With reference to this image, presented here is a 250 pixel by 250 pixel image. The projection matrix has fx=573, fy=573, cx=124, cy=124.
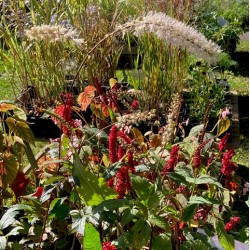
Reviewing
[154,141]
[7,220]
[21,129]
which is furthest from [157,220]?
[154,141]

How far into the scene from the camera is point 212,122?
166 inches

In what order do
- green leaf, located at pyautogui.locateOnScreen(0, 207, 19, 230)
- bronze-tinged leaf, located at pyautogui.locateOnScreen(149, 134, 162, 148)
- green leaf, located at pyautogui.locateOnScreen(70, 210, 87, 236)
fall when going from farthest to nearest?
bronze-tinged leaf, located at pyautogui.locateOnScreen(149, 134, 162, 148) < green leaf, located at pyautogui.locateOnScreen(0, 207, 19, 230) < green leaf, located at pyautogui.locateOnScreen(70, 210, 87, 236)

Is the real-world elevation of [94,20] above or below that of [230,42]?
above

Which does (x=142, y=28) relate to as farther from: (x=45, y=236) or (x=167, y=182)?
(x=45, y=236)

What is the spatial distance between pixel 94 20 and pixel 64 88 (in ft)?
1.87

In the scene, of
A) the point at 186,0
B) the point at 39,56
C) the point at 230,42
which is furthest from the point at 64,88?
the point at 230,42

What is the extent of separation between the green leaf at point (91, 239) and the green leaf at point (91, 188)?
0.08m

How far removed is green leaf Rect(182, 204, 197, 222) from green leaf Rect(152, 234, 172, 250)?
7 centimetres

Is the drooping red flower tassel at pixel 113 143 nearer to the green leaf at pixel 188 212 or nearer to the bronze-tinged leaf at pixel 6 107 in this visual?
the green leaf at pixel 188 212

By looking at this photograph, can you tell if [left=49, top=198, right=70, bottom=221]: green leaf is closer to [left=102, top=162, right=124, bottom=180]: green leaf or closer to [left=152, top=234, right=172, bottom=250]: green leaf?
[left=102, top=162, right=124, bottom=180]: green leaf

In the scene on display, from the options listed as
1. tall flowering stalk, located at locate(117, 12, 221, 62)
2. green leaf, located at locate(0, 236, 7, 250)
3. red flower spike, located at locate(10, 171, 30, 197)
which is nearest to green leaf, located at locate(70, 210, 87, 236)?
green leaf, located at locate(0, 236, 7, 250)

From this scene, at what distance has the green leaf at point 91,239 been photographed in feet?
4.57

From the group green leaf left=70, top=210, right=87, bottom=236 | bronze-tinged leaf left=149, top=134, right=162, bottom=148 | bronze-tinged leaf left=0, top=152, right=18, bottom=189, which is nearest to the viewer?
green leaf left=70, top=210, right=87, bottom=236

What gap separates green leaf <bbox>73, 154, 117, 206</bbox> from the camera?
1.43 meters
